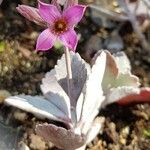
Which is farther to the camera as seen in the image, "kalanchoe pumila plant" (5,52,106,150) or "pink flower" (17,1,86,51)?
"kalanchoe pumila plant" (5,52,106,150)

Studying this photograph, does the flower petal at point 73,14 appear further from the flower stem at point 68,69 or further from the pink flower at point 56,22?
the flower stem at point 68,69

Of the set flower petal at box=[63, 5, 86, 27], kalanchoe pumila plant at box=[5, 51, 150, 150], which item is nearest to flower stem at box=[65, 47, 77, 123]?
kalanchoe pumila plant at box=[5, 51, 150, 150]

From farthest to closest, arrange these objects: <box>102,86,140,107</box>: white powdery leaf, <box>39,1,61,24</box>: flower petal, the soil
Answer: the soil < <box>102,86,140,107</box>: white powdery leaf < <box>39,1,61,24</box>: flower petal

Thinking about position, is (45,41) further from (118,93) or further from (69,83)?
(118,93)

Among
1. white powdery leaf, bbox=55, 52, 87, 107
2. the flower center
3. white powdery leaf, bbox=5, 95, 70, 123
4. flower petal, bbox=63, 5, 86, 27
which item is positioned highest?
flower petal, bbox=63, 5, 86, 27

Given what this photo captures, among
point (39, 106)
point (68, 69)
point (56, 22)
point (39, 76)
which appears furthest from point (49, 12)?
point (39, 76)

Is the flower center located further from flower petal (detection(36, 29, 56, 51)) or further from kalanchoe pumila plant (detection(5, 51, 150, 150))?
kalanchoe pumila plant (detection(5, 51, 150, 150))
